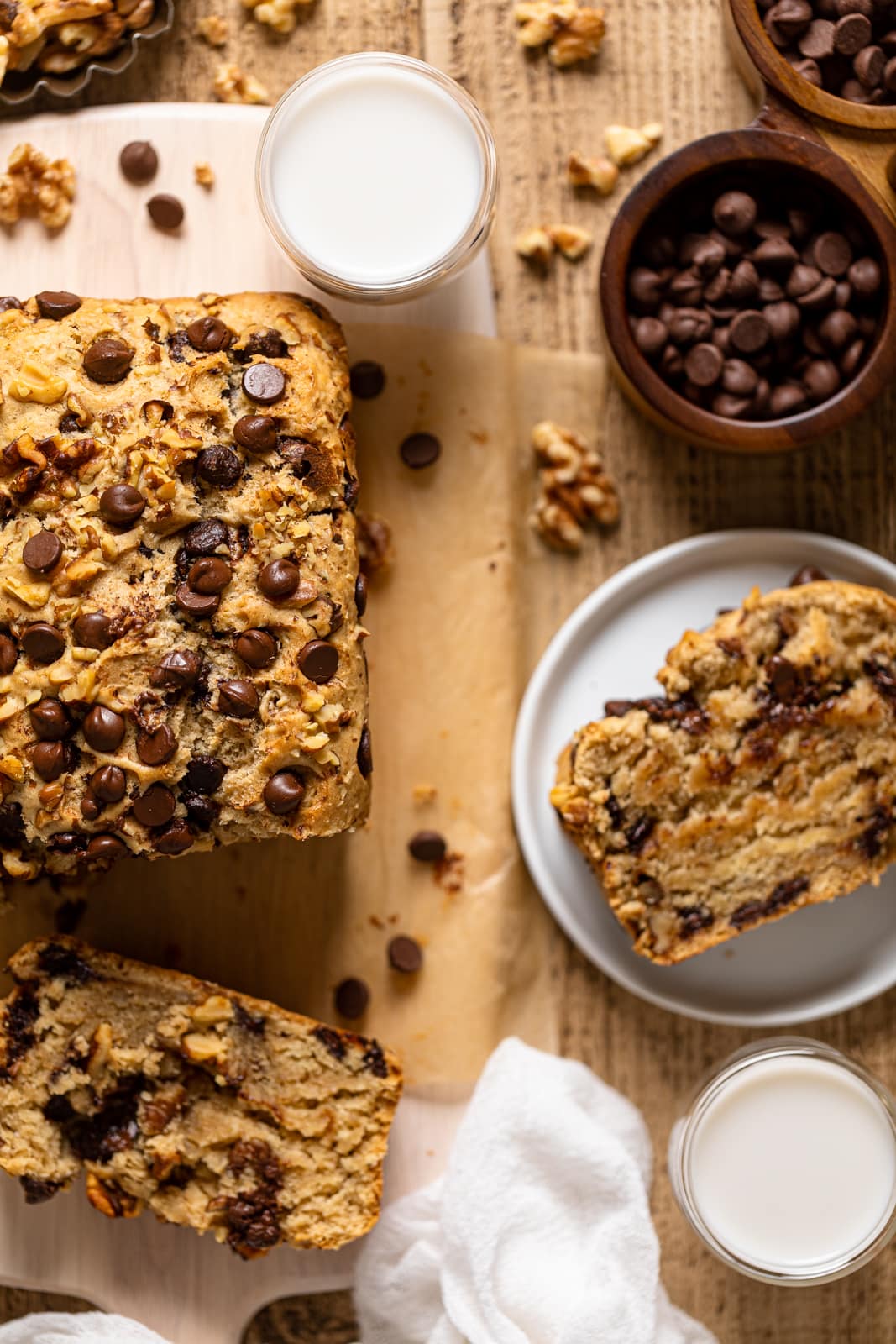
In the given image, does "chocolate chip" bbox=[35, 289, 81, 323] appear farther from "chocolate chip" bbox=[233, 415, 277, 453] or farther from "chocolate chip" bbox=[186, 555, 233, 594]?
"chocolate chip" bbox=[186, 555, 233, 594]

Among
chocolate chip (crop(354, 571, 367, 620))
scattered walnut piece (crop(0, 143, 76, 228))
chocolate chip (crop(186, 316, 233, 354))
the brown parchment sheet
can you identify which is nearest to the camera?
chocolate chip (crop(186, 316, 233, 354))

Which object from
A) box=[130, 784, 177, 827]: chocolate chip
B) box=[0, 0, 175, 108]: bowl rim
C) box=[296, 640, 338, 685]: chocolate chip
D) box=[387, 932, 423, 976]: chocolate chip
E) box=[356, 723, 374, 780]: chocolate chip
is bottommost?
box=[387, 932, 423, 976]: chocolate chip

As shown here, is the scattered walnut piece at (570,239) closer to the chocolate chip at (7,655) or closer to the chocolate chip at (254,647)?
the chocolate chip at (254,647)

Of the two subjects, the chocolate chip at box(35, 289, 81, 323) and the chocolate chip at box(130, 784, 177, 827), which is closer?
the chocolate chip at box(130, 784, 177, 827)

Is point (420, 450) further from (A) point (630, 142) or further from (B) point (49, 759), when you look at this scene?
(B) point (49, 759)

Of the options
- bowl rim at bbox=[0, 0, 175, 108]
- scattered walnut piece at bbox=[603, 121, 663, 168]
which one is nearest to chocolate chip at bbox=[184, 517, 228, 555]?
bowl rim at bbox=[0, 0, 175, 108]

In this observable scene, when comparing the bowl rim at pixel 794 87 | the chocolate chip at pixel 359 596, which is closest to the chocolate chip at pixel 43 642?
the chocolate chip at pixel 359 596

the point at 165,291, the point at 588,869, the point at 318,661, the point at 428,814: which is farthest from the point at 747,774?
the point at 165,291
